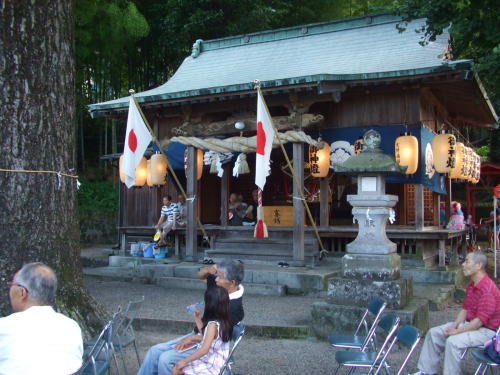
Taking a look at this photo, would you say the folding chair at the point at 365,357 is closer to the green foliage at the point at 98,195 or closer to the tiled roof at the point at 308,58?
the tiled roof at the point at 308,58

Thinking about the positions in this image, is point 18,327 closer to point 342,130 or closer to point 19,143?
point 19,143

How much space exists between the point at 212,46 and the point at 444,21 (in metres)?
9.31

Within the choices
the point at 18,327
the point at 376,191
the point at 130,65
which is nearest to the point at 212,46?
the point at 130,65

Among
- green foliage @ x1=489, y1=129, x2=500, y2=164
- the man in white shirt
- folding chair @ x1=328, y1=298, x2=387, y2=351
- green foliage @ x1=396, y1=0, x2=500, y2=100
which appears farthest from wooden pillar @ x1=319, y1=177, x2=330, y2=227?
green foliage @ x1=489, y1=129, x2=500, y2=164

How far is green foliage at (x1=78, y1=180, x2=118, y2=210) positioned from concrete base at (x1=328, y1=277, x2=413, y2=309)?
15.4 m

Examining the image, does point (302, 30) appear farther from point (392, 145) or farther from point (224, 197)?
point (224, 197)

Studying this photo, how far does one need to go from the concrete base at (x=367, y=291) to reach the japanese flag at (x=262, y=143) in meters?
3.08

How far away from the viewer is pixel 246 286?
977 centimetres

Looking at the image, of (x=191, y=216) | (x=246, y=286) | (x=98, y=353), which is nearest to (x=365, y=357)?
(x=98, y=353)

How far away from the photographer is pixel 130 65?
2164cm

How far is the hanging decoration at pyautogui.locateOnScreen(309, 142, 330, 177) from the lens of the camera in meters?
10.9

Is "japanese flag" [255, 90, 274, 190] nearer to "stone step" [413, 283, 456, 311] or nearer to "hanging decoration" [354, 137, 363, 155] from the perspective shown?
"hanging decoration" [354, 137, 363, 155]

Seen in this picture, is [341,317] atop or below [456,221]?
below

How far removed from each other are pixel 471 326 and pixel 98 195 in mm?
18797
